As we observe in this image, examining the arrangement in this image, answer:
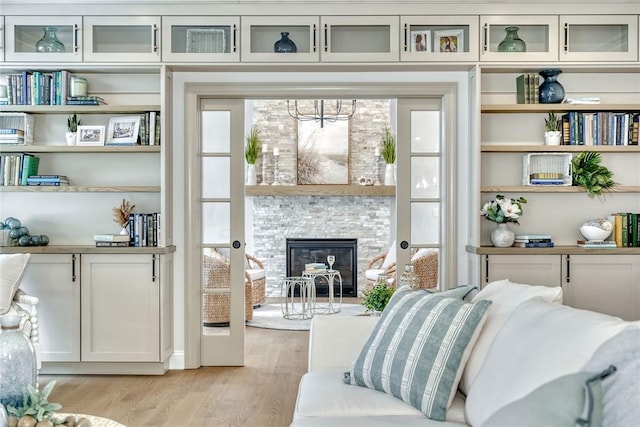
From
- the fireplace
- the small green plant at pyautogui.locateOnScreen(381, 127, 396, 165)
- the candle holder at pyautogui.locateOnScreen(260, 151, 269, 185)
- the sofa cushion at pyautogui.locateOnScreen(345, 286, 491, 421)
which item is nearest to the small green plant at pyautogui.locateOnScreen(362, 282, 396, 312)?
the sofa cushion at pyautogui.locateOnScreen(345, 286, 491, 421)

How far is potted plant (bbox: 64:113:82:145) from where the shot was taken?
4.31 m

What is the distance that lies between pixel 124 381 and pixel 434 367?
2.77 m

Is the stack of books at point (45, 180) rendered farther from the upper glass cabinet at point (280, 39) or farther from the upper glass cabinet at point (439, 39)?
the upper glass cabinet at point (439, 39)

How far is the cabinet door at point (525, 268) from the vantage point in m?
4.04

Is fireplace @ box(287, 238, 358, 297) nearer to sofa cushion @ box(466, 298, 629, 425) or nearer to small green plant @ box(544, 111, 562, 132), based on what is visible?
small green plant @ box(544, 111, 562, 132)

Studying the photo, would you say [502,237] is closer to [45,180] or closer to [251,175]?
[45,180]

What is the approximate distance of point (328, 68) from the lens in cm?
425

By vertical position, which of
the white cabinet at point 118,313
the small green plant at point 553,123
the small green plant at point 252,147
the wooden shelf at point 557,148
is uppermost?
the small green plant at point 252,147

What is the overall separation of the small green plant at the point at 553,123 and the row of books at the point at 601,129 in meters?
0.06

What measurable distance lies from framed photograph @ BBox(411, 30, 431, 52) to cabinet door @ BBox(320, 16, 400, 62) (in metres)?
0.11

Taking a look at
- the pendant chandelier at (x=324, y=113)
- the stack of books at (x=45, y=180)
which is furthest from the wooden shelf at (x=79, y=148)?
the pendant chandelier at (x=324, y=113)

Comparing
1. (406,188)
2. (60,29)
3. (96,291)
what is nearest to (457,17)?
(406,188)

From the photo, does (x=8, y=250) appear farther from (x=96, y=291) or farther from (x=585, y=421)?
(x=585, y=421)

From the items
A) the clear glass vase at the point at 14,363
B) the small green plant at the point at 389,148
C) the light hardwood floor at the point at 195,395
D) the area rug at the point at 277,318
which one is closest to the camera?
the clear glass vase at the point at 14,363
